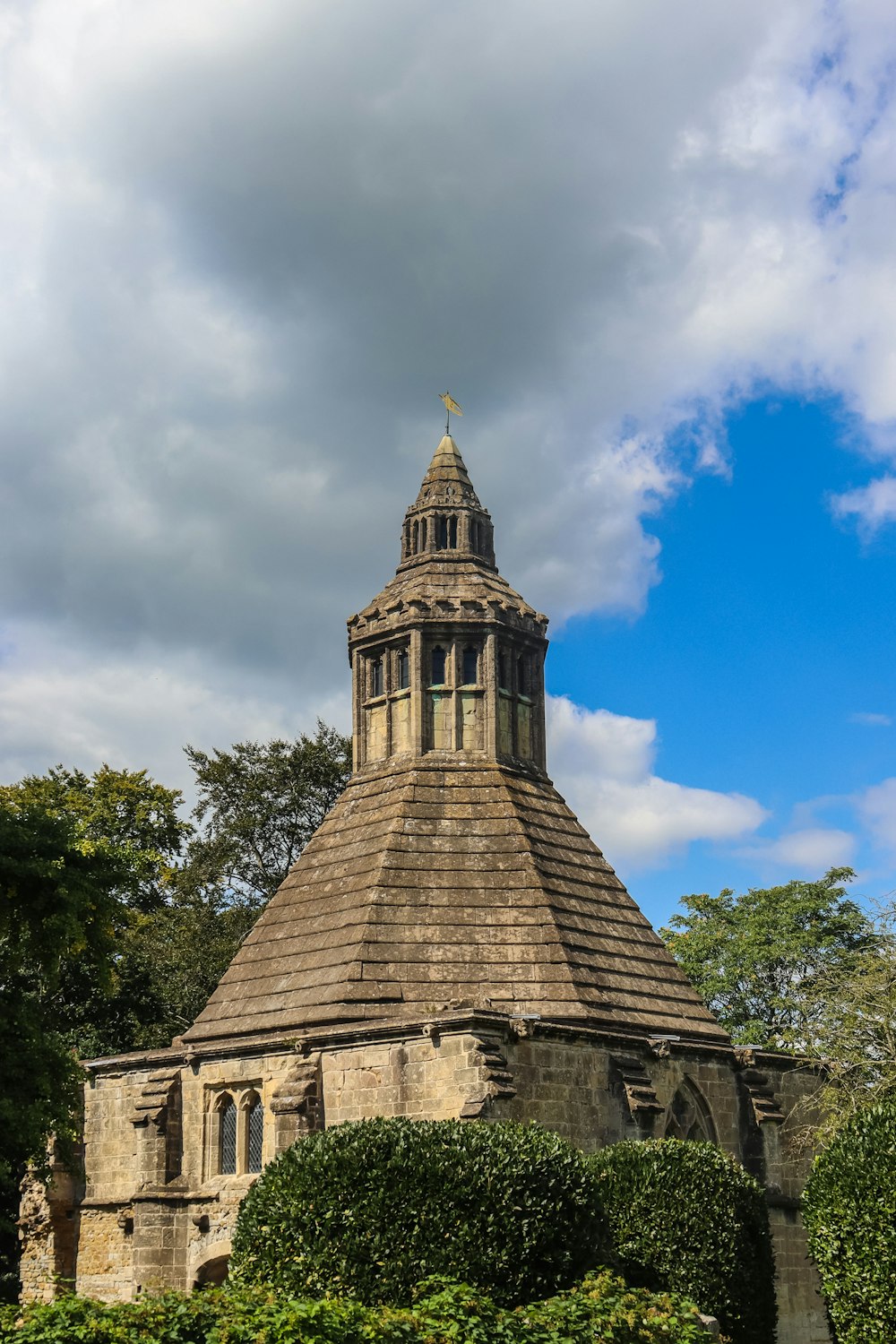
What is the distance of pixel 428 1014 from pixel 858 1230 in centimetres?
852

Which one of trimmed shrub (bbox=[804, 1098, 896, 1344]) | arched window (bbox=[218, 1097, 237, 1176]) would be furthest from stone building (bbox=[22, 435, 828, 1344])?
trimmed shrub (bbox=[804, 1098, 896, 1344])

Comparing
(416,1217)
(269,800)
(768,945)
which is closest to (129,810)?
(269,800)

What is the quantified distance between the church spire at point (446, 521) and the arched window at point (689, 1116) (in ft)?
46.0

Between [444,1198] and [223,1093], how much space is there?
1106 cm

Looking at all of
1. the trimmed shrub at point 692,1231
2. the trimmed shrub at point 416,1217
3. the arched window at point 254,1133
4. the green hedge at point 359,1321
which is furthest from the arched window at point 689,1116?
the green hedge at point 359,1321

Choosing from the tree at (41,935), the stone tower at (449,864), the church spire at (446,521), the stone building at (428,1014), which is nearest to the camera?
the tree at (41,935)

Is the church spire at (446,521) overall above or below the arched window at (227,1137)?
above

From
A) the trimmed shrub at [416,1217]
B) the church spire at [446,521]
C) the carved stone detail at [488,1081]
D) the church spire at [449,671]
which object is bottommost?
the trimmed shrub at [416,1217]

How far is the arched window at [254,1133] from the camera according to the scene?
2823 cm

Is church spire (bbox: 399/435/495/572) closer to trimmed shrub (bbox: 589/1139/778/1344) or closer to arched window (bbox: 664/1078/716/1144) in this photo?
arched window (bbox: 664/1078/716/1144)

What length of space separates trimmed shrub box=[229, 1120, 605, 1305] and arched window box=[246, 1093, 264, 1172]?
8724 mm

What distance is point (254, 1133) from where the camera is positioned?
93.2 ft

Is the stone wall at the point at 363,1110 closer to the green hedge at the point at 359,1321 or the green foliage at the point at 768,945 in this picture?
the green hedge at the point at 359,1321

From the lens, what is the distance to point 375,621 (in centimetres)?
3572
